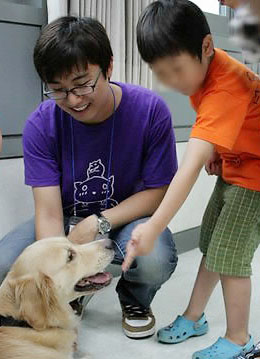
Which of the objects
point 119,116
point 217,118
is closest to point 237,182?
point 217,118

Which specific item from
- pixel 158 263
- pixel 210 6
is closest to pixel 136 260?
pixel 158 263

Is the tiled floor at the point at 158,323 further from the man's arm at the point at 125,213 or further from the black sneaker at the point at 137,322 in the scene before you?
the man's arm at the point at 125,213

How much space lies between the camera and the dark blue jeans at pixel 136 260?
4.83 ft

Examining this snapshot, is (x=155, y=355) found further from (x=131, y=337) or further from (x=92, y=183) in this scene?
(x=92, y=183)

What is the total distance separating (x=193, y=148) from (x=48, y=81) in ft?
1.52

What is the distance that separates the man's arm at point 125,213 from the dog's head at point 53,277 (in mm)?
74

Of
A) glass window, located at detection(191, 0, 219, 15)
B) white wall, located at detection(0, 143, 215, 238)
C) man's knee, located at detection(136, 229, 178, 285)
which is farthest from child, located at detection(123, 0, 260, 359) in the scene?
glass window, located at detection(191, 0, 219, 15)

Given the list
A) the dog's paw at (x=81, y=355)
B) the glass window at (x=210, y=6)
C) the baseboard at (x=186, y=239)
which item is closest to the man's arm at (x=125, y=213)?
the dog's paw at (x=81, y=355)

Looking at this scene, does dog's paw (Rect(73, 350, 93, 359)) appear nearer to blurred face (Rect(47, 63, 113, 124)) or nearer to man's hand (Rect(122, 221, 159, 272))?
man's hand (Rect(122, 221, 159, 272))

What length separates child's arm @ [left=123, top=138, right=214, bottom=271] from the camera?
106cm

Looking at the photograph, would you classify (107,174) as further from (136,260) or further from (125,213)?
(136,260)

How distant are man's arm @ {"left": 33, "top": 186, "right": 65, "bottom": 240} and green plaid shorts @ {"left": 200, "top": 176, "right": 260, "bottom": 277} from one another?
1.56 feet

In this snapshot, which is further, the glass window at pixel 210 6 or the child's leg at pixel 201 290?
the glass window at pixel 210 6

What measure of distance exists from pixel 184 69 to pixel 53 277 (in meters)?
0.63
